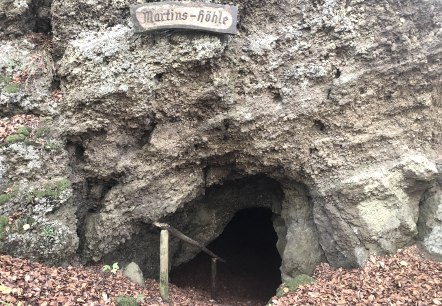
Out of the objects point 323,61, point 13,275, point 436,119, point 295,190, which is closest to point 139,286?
point 13,275

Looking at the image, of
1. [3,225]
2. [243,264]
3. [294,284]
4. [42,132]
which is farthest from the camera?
[243,264]

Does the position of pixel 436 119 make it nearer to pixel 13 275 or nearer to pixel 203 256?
pixel 203 256

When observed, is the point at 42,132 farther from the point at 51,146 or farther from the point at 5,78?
the point at 5,78

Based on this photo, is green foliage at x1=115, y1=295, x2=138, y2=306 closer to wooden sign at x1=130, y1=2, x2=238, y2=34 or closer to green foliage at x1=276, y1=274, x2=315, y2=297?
green foliage at x1=276, y1=274, x2=315, y2=297

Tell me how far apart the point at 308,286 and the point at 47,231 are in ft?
15.4

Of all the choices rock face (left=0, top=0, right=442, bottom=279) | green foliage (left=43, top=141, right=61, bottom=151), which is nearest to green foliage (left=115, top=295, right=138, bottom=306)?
rock face (left=0, top=0, right=442, bottom=279)

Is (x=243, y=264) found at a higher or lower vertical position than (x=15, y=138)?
lower

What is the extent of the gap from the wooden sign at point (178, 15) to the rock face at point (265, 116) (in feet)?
0.68

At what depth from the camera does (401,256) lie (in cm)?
702

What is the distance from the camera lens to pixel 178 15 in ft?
21.1

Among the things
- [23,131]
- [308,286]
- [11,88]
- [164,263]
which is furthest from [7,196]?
[308,286]

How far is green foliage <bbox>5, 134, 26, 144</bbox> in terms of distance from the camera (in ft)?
20.9

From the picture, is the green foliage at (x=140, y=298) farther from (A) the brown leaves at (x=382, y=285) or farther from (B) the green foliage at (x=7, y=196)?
(B) the green foliage at (x=7, y=196)

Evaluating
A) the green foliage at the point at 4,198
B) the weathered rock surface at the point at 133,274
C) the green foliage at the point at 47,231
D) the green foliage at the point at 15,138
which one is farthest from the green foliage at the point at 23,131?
the weathered rock surface at the point at 133,274
